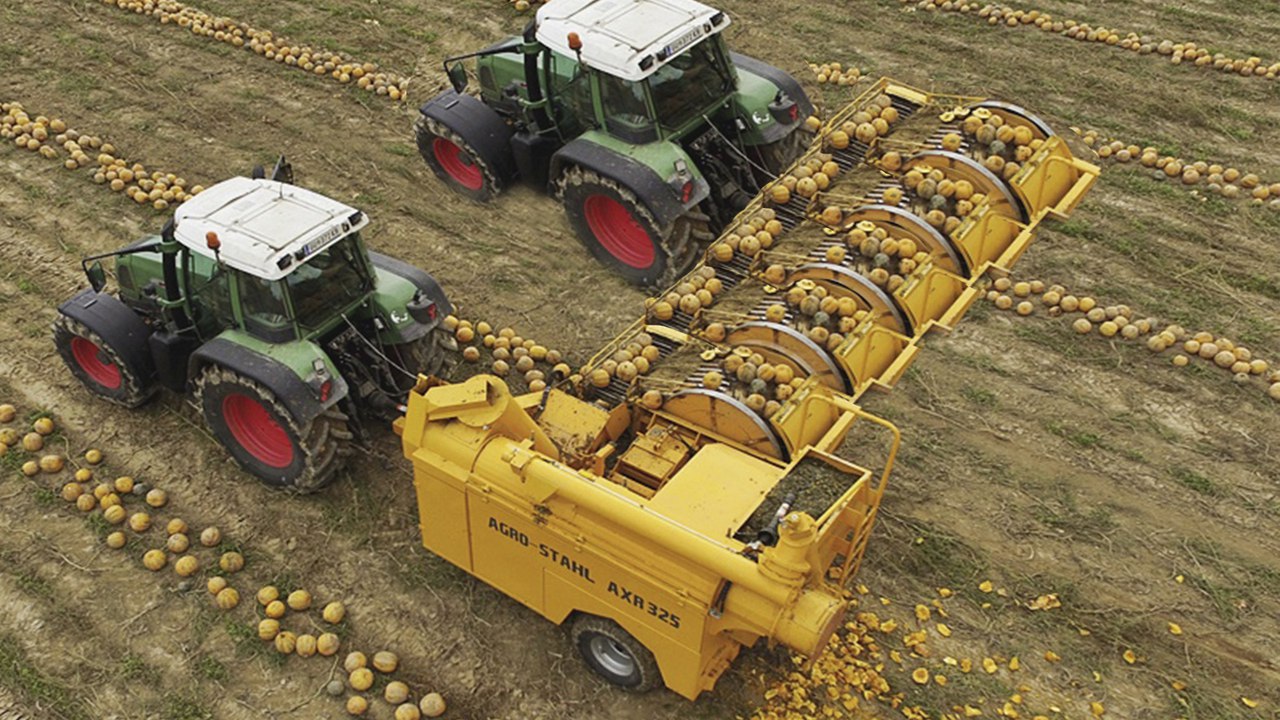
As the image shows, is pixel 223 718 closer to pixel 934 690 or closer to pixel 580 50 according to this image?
pixel 934 690

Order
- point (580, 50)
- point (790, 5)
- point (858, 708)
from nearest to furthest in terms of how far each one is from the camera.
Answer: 1. point (858, 708)
2. point (580, 50)
3. point (790, 5)

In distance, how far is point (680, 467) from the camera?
838 cm

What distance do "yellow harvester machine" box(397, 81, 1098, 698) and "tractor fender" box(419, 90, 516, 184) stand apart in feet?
12.1

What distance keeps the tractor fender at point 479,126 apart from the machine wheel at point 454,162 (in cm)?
9

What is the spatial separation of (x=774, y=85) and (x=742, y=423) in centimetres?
575

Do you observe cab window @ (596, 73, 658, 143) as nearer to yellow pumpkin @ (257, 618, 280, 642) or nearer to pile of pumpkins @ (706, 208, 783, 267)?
pile of pumpkins @ (706, 208, 783, 267)

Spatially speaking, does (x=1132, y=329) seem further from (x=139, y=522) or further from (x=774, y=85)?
(x=139, y=522)

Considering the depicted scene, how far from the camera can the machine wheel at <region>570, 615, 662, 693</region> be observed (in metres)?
7.93

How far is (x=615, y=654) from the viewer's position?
27.1ft

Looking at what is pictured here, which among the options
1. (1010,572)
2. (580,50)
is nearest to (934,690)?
(1010,572)

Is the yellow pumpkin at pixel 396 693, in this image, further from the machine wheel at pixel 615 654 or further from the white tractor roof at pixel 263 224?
the white tractor roof at pixel 263 224

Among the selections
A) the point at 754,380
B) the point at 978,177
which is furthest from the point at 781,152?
the point at 754,380

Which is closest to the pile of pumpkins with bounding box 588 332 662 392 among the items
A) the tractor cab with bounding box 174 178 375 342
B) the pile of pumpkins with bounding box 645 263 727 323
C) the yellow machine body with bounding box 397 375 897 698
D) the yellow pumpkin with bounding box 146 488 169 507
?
the pile of pumpkins with bounding box 645 263 727 323

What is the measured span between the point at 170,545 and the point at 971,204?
7768 mm
